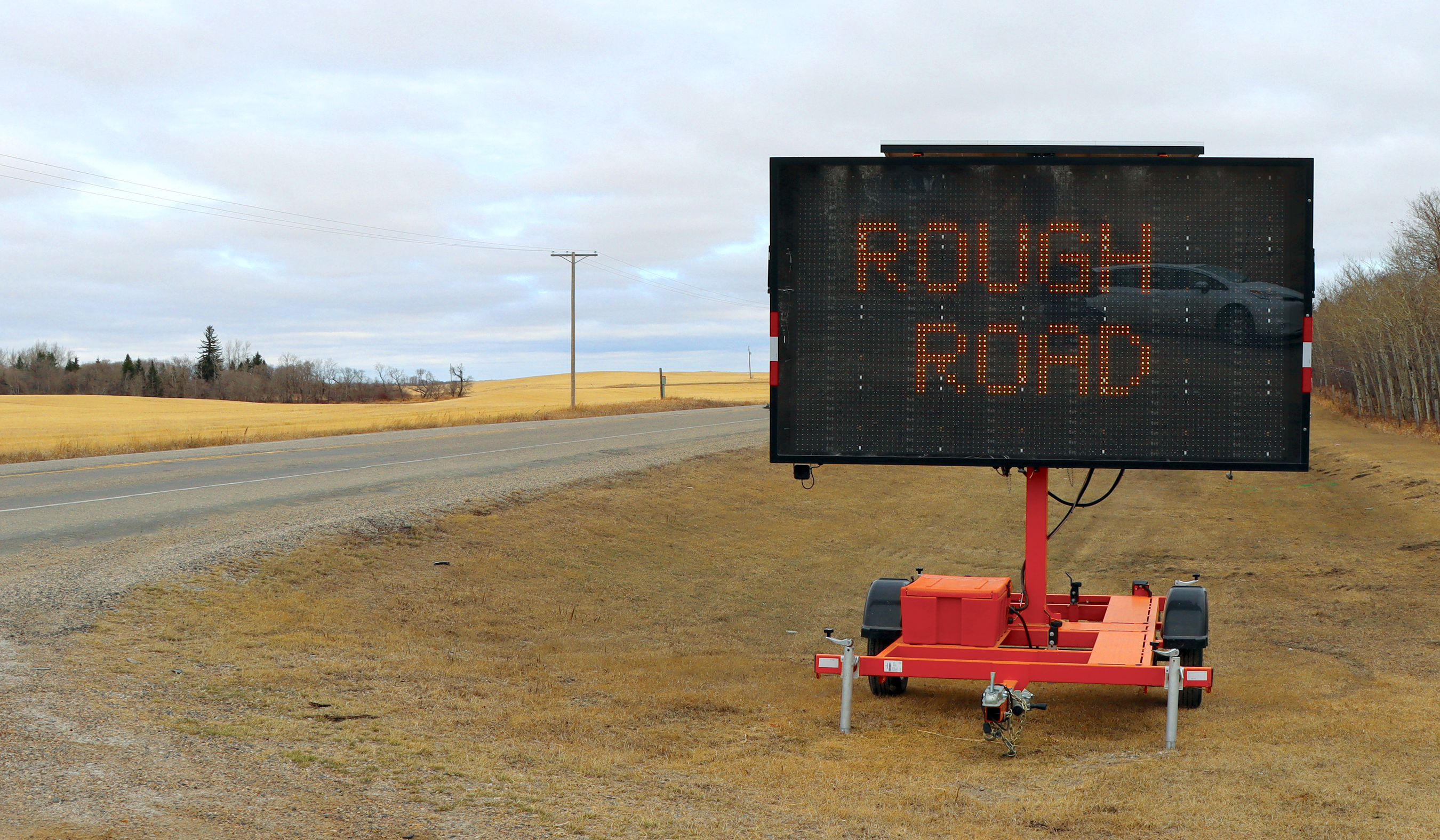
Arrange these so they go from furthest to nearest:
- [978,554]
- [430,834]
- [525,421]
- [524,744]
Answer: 1. [525,421]
2. [978,554]
3. [524,744]
4. [430,834]

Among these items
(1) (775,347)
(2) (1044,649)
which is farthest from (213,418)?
(2) (1044,649)

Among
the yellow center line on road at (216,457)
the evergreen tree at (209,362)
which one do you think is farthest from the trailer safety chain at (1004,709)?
the evergreen tree at (209,362)

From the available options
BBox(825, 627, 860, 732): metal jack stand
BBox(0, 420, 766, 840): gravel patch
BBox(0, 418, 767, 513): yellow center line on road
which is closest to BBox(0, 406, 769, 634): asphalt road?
BBox(0, 418, 767, 513): yellow center line on road

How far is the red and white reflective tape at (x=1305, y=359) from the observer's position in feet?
23.2

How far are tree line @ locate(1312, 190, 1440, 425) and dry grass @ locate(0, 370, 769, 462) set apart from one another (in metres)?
34.3

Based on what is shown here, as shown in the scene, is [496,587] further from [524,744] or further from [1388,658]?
[1388,658]

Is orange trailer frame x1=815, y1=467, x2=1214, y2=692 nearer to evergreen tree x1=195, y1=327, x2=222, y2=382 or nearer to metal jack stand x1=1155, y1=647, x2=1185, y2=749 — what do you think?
metal jack stand x1=1155, y1=647, x2=1185, y2=749

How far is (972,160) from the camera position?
292 inches

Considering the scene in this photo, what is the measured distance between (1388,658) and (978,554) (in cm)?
798

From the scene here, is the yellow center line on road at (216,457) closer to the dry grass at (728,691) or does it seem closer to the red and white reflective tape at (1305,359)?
the dry grass at (728,691)

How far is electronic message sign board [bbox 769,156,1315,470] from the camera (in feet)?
23.7

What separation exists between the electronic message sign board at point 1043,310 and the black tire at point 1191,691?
5.29ft

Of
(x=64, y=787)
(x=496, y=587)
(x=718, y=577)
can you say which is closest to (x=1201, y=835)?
(x=64, y=787)

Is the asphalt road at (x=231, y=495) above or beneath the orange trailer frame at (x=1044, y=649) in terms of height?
above
